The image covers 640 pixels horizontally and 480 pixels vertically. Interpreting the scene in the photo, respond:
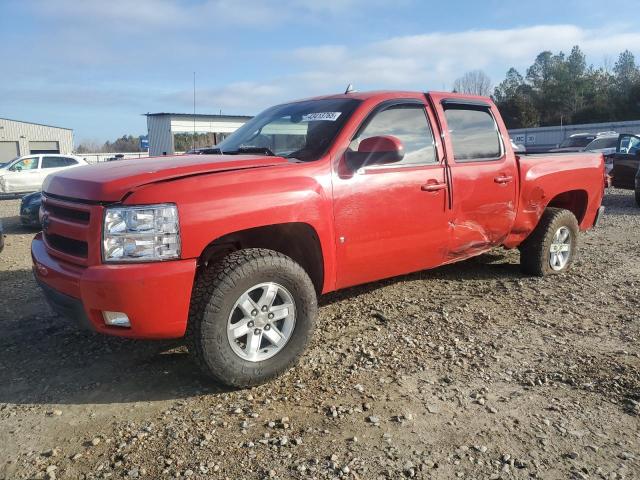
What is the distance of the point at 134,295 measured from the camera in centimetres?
285

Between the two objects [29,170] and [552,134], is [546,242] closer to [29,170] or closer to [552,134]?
[29,170]

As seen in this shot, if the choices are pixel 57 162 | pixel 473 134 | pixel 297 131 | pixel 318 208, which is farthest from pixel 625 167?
pixel 57 162

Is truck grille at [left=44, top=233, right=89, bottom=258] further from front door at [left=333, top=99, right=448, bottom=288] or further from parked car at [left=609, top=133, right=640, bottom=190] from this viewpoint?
parked car at [left=609, top=133, right=640, bottom=190]

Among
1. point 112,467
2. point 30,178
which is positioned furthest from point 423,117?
point 30,178

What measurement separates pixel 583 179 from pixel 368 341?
3582 mm

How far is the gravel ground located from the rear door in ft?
2.22

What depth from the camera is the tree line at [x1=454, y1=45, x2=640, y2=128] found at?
5534cm

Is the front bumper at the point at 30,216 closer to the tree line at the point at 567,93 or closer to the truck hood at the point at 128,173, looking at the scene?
the truck hood at the point at 128,173

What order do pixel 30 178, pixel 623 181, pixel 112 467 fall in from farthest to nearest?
pixel 30 178
pixel 623 181
pixel 112 467

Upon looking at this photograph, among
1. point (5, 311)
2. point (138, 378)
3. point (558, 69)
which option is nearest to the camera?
point (138, 378)

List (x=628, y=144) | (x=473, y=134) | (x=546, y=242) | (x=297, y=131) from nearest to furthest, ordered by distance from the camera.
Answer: (x=297, y=131), (x=473, y=134), (x=546, y=242), (x=628, y=144)

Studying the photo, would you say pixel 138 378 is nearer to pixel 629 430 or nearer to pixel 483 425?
pixel 483 425

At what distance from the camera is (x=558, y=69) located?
68.2 m

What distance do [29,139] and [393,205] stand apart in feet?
189
